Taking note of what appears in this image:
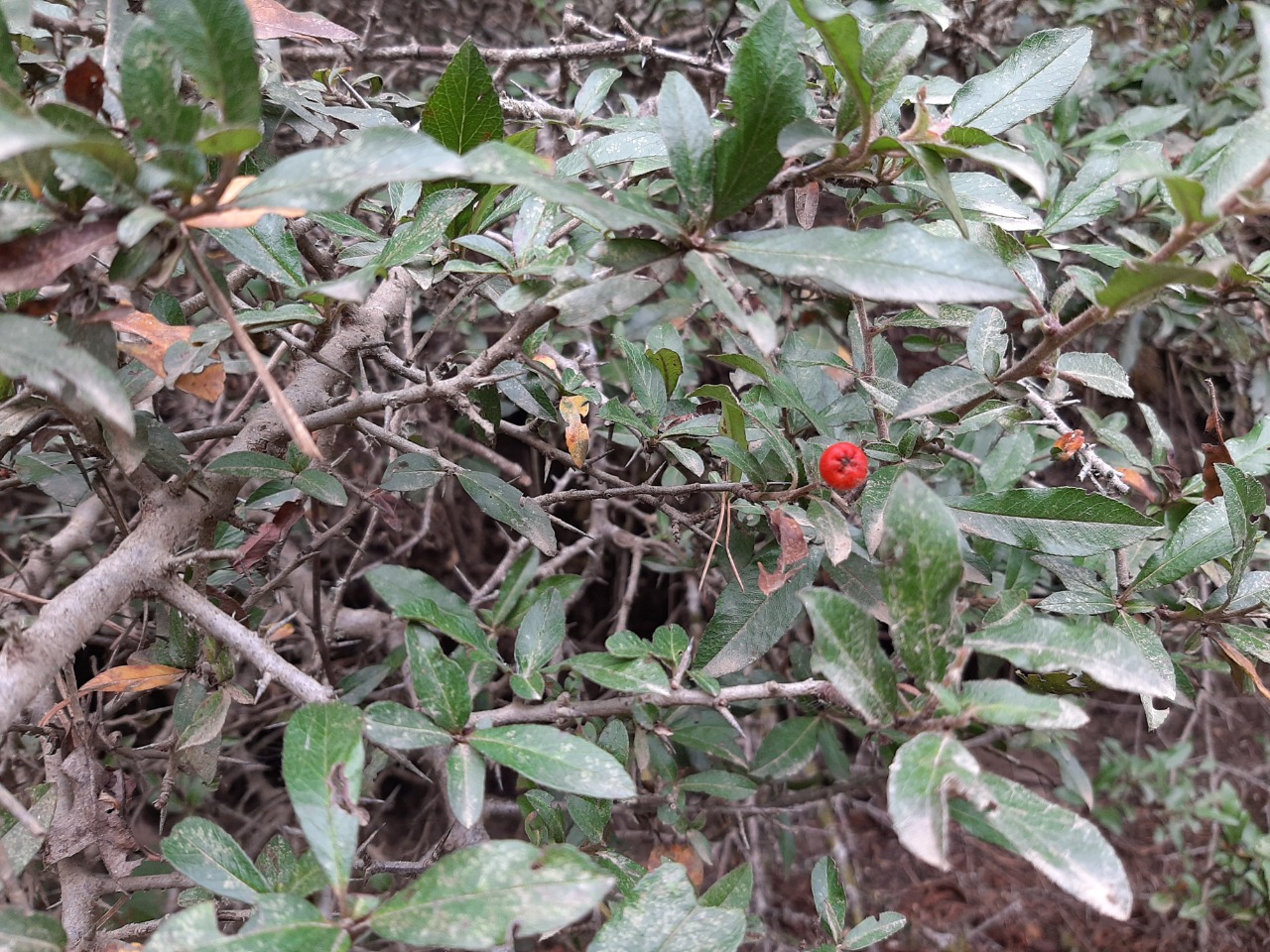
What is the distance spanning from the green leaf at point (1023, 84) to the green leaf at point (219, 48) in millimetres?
758

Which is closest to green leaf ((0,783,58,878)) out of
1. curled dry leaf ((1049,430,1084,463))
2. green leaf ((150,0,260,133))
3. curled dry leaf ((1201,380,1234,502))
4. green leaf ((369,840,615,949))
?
green leaf ((369,840,615,949))

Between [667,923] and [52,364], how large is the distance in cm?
81

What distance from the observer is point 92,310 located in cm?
77

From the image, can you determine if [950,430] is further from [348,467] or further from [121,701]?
[348,467]

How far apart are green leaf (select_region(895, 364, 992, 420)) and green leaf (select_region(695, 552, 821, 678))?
10.3 inches

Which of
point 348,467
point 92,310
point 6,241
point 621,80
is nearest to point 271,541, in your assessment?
point 92,310

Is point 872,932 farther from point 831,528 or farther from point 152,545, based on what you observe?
point 152,545

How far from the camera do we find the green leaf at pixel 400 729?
85cm

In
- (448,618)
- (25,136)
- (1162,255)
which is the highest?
(25,136)

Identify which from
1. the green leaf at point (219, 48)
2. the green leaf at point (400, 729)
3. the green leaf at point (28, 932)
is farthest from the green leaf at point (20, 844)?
the green leaf at point (219, 48)

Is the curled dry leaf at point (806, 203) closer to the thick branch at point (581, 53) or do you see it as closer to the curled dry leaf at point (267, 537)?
the thick branch at point (581, 53)

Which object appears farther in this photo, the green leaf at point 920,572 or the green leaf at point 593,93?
the green leaf at point 593,93

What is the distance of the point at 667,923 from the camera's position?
0.87 m

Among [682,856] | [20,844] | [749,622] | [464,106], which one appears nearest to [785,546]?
[749,622]
